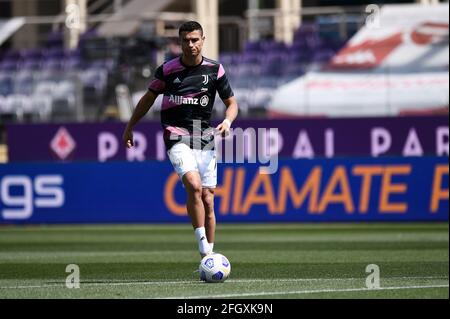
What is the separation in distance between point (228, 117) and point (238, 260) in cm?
337

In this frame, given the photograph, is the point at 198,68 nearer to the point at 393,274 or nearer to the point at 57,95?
the point at 393,274

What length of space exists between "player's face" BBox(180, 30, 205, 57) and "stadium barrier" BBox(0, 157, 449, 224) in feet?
36.6

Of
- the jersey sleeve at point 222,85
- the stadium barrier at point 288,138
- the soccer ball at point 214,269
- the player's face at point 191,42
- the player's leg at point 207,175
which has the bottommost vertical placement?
the stadium barrier at point 288,138

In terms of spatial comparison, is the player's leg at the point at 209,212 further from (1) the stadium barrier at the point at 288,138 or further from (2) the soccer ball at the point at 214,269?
(1) the stadium barrier at the point at 288,138

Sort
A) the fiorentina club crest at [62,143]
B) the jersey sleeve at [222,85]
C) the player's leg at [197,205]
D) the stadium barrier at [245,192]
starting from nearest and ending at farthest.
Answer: the player's leg at [197,205]
the jersey sleeve at [222,85]
the stadium barrier at [245,192]
the fiorentina club crest at [62,143]

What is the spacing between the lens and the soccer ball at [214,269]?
10.9 metres

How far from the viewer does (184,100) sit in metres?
11.4

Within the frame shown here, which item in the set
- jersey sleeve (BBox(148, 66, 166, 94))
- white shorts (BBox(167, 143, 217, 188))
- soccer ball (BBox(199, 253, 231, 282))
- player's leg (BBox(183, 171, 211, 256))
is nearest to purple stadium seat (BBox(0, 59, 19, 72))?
jersey sleeve (BBox(148, 66, 166, 94))

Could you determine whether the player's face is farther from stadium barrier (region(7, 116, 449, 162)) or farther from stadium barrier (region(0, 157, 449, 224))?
stadium barrier (region(7, 116, 449, 162))

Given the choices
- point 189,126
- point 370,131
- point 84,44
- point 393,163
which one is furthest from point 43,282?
point 84,44

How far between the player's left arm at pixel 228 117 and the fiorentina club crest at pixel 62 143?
51.4 ft

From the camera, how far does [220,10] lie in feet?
116

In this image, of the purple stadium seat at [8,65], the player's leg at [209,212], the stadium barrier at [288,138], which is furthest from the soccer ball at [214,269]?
the purple stadium seat at [8,65]

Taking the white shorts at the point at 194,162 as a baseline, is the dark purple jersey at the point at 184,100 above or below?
above
